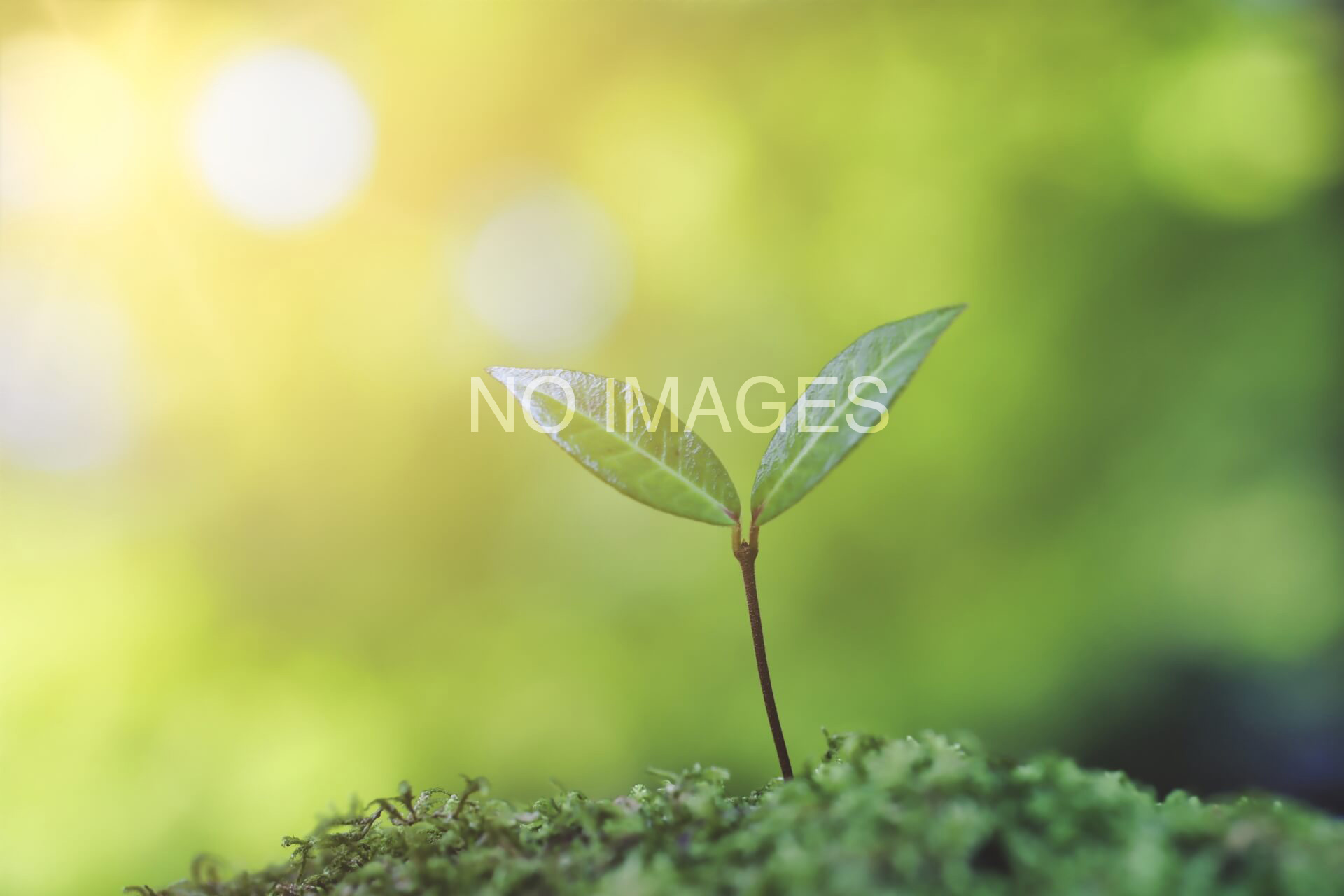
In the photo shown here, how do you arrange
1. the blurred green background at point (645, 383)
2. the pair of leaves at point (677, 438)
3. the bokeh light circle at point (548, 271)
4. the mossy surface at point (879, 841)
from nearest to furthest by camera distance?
the mossy surface at point (879, 841) → the pair of leaves at point (677, 438) → the blurred green background at point (645, 383) → the bokeh light circle at point (548, 271)

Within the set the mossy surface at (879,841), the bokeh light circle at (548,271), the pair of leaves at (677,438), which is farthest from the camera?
the bokeh light circle at (548,271)

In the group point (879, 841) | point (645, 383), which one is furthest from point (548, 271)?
point (879, 841)

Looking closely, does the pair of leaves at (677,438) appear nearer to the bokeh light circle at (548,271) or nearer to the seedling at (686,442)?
the seedling at (686,442)

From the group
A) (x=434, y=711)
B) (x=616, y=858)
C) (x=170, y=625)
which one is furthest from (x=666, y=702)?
(x=616, y=858)

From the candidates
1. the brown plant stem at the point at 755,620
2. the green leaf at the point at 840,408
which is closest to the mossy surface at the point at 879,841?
the brown plant stem at the point at 755,620

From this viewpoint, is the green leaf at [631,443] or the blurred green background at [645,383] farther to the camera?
the blurred green background at [645,383]

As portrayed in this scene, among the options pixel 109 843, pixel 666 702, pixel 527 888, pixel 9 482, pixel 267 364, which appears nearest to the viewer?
pixel 527 888

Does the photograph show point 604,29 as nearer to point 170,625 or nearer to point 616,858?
point 170,625
